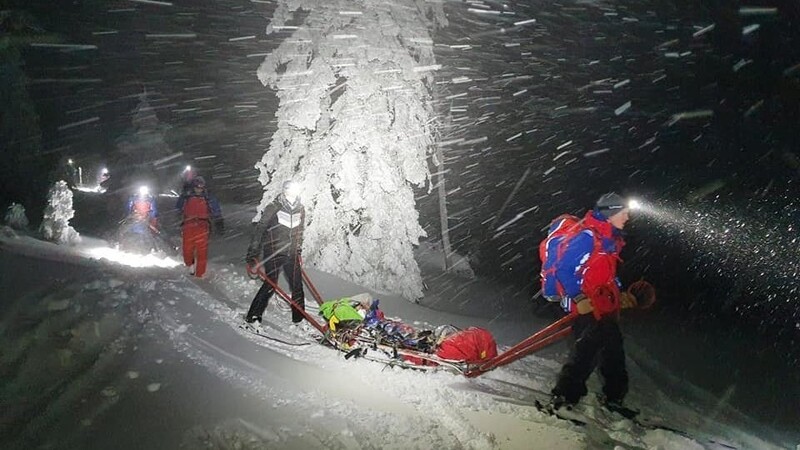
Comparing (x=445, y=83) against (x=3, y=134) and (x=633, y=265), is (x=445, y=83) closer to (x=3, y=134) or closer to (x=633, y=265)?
(x=633, y=265)

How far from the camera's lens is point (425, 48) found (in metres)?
12.0

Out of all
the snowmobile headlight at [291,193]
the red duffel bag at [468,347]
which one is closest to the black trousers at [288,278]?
the snowmobile headlight at [291,193]

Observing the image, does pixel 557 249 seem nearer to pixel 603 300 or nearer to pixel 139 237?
pixel 603 300

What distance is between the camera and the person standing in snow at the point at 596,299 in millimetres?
4590

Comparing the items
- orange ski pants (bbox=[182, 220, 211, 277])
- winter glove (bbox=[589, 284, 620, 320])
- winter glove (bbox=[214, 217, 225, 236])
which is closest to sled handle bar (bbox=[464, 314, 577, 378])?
winter glove (bbox=[589, 284, 620, 320])

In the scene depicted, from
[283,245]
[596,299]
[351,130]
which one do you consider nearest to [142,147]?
[351,130]

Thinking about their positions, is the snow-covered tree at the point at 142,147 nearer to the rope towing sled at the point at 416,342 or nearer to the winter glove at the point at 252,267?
the winter glove at the point at 252,267

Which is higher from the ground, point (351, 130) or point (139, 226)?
point (351, 130)

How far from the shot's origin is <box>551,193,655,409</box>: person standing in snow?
4590mm

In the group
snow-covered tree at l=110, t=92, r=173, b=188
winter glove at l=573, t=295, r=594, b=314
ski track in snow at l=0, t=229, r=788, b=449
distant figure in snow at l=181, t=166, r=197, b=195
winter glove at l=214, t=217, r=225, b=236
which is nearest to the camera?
ski track in snow at l=0, t=229, r=788, b=449

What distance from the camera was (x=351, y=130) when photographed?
1170 cm

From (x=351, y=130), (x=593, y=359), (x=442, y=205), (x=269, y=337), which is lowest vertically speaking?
(x=442, y=205)

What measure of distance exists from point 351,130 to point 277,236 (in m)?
4.56

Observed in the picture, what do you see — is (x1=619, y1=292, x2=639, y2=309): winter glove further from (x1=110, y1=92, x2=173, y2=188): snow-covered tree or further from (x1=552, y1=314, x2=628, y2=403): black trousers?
(x1=110, y1=92, x2=173, y2=188): snow-covered tree
